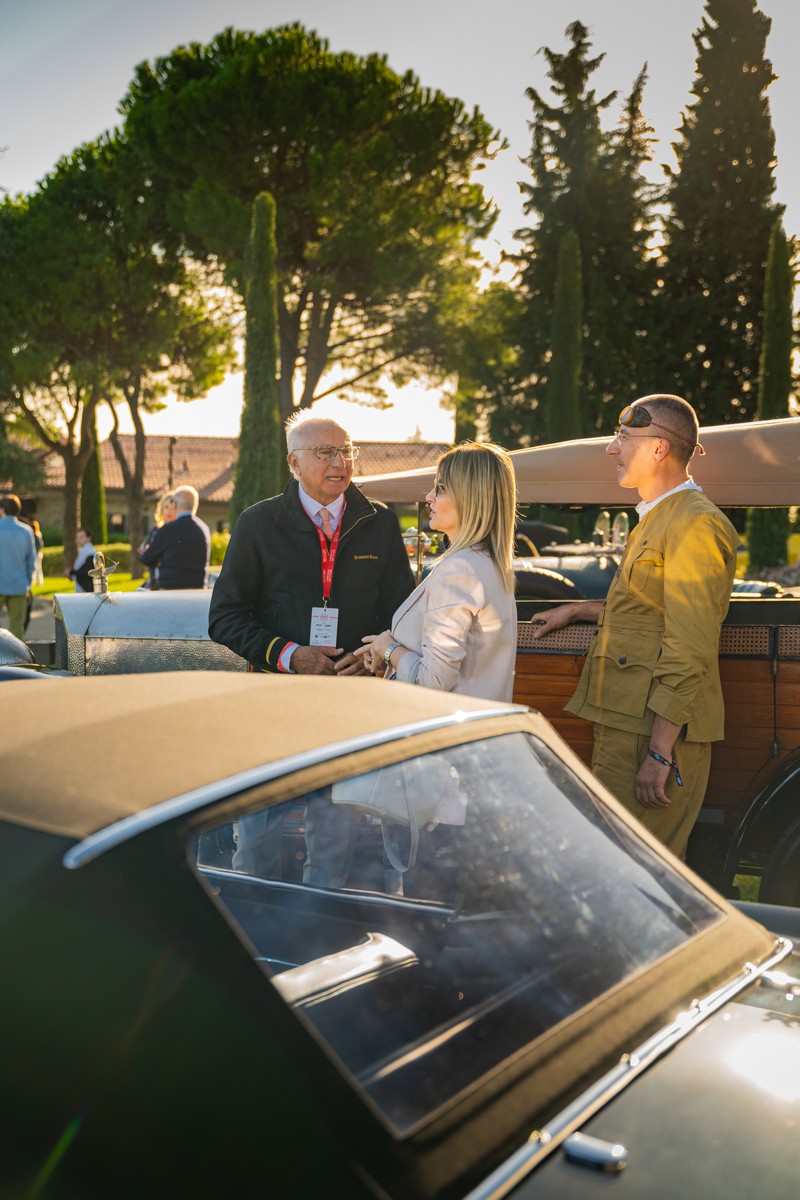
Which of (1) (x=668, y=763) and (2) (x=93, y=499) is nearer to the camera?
(1) (x=668, y=763)

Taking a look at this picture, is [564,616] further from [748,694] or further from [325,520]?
[325,520]

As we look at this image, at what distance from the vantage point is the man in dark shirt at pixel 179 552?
9.52 meters

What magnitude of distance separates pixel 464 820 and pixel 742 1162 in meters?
0.76

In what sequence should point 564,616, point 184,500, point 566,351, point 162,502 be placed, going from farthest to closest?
point 566,351 < point 162,502 < point 184,500 < point 564,616

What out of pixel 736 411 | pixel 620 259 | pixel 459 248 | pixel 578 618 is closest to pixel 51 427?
pixel 459 248

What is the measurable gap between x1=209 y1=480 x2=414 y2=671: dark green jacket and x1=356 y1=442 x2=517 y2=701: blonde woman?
626 mm

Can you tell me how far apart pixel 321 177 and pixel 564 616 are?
2680 cm

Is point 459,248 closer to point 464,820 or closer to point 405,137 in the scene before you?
point 405,137

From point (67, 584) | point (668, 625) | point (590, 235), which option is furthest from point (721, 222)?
point (668, 625)

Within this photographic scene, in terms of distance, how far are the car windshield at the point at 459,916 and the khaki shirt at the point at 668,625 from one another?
1.38m

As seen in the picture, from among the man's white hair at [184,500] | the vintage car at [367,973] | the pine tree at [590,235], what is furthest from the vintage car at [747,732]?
the pine tree at [590,235]

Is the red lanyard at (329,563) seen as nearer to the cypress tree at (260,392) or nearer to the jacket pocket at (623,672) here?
the jacket pocket at (623,672)

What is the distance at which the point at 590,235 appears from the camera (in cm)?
4075

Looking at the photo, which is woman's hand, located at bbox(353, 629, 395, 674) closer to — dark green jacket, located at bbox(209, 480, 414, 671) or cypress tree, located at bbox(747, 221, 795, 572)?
dark green jacket, located at bbox(209, 480, 414, 671)
